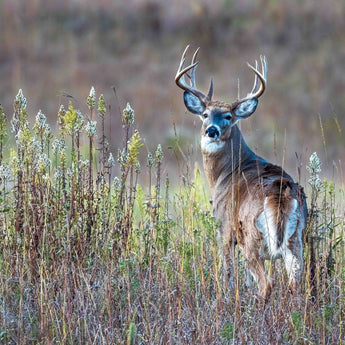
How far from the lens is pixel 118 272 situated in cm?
595

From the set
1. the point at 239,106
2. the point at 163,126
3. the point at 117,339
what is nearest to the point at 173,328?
the point at 117,339

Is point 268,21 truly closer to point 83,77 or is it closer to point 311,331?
point 83,77

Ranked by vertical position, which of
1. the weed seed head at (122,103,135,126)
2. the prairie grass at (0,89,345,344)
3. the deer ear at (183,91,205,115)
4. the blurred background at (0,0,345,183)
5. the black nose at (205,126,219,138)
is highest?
the blurred background at (0,0,345,183)

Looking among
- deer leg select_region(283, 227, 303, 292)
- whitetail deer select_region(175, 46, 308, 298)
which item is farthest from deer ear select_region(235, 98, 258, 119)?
deer leg select_region(283, 227, 303, 292)

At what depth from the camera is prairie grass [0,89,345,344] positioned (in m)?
5.19

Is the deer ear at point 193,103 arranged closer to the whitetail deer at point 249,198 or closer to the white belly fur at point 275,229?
the whitetail deer at point 249,198

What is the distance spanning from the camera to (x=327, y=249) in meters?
6.56

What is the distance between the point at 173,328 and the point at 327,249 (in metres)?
1.73

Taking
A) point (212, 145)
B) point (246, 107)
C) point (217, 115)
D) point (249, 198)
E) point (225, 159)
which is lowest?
point (249, 198)

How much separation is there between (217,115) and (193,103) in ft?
0.99

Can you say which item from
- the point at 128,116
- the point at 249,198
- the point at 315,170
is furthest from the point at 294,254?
the point at 128,116

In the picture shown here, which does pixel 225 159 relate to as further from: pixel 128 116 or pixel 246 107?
pixel 128 116

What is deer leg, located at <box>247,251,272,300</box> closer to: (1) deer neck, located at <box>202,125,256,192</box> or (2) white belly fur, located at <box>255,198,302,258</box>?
(2) white belly fur, located at <box>255,198,302,258</box>

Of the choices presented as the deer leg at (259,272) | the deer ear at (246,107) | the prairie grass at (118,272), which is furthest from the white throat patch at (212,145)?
the deer leg at (259,272)
